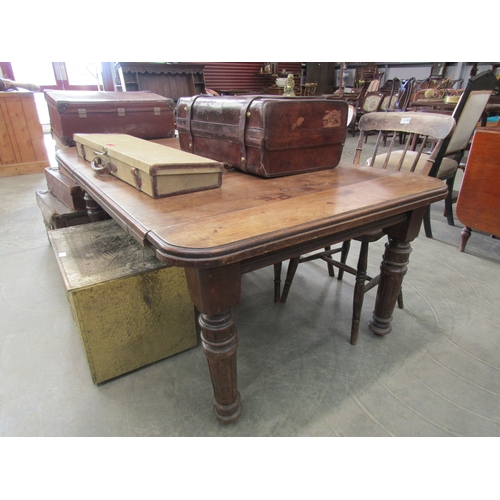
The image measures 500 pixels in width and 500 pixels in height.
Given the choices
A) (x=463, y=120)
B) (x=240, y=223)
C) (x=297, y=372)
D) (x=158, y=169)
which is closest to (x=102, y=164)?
(x=158, y=169)

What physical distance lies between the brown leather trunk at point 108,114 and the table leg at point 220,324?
→ 166cm

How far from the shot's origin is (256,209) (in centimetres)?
100

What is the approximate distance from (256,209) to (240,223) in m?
0.12

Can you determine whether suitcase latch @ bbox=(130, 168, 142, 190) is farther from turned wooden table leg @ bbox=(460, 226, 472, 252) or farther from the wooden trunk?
turned wooden table leg @ bbox=(460, 226, 472, 252)

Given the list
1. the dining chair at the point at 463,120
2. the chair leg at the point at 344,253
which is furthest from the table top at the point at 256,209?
the dining chair at the point at 463,120

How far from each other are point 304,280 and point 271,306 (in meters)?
0.36

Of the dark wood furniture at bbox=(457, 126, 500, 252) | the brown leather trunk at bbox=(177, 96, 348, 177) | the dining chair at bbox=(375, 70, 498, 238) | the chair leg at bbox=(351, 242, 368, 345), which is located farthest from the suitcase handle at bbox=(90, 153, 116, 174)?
the dark wood furniture at bbox=(457, 126, 500, 252)

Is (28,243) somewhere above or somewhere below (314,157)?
below

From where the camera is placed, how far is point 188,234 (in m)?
0.84

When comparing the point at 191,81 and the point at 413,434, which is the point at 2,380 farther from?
the point at 191,81

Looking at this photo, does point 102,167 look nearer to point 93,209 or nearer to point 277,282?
point 93,209

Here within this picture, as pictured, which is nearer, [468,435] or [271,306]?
[468,435]

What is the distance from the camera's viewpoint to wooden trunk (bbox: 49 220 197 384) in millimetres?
1271

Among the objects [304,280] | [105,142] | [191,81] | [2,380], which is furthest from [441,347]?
[191,81]
